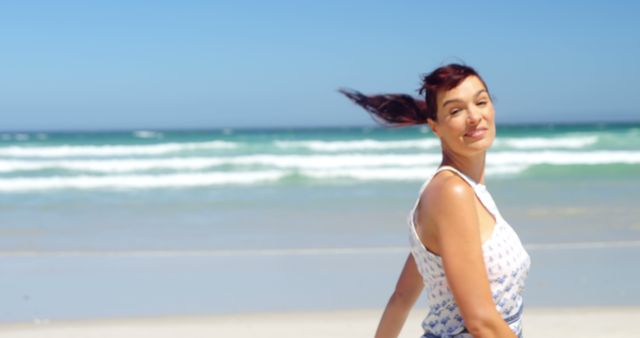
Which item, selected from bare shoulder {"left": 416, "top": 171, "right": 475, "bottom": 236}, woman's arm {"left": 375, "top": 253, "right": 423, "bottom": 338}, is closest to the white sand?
woman's arm {"left": 375, "top": 253, "right": 423, "bottom": 338}

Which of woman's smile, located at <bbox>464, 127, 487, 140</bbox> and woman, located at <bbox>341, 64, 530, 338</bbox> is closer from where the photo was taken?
woman, located at <bbox>341, 64, 530, 338</bbox>

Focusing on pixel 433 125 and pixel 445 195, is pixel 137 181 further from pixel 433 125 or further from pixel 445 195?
pixel 445 195

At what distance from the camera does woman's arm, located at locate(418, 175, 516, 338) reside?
2141 millimetres

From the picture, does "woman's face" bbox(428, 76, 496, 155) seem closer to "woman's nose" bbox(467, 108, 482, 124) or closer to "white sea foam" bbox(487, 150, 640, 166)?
"woman's nose" bbox(467, 108, 482, 124)

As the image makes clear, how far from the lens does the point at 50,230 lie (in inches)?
388

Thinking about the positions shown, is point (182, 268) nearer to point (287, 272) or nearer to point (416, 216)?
point (287, 272)

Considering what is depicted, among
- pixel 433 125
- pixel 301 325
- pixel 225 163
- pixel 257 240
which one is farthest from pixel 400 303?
pixel 225 163

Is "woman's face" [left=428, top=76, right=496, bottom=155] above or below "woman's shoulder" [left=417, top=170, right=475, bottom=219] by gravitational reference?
above

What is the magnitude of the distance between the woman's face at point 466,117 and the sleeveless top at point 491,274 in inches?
3.3

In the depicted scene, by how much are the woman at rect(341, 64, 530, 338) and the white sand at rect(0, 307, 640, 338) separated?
2632 millimetres

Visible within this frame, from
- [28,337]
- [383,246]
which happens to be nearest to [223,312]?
[28,337]

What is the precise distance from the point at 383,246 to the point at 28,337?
3742 mm

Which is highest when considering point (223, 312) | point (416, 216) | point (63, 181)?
point (416, 216)

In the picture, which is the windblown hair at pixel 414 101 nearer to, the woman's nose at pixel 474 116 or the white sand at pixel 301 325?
the woman's nose at pixel 474 116
